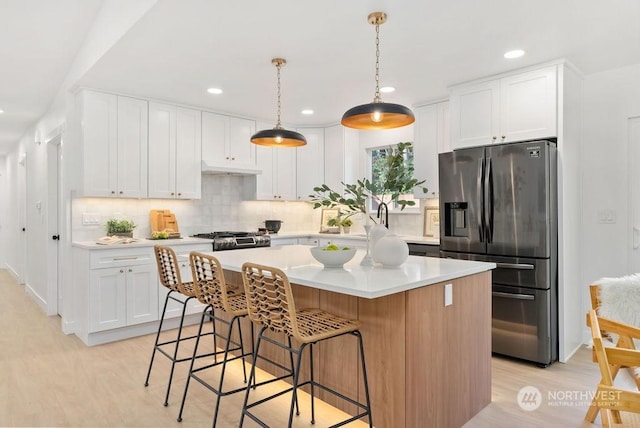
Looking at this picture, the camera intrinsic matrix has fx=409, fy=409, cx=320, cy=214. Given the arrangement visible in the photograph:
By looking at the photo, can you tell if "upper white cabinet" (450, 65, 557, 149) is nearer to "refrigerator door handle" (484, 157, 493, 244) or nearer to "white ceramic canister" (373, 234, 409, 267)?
"refrigerator door handle" (484, 157, 493, 244)

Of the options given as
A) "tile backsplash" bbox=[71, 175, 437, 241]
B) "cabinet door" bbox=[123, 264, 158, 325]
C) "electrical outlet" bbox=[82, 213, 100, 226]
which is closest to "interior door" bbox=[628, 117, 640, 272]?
"tile backsplash" bbox=[71, 175, 437, 241]

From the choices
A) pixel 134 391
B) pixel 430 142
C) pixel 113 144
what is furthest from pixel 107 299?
pixel 430 142

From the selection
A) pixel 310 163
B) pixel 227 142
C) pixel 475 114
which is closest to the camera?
pixel 475 114

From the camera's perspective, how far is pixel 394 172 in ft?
16.0

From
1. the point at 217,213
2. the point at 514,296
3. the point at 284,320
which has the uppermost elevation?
the point at 217,213

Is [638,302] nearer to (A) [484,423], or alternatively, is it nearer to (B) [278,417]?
(A) [484,423]

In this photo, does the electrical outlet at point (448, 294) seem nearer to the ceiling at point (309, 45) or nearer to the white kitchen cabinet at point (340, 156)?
the ceiling at point (309, 45)

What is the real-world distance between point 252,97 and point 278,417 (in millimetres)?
3173

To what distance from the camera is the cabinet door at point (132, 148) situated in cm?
424

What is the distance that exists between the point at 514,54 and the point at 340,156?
9.20 feet

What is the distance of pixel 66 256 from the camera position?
14.0 ft
